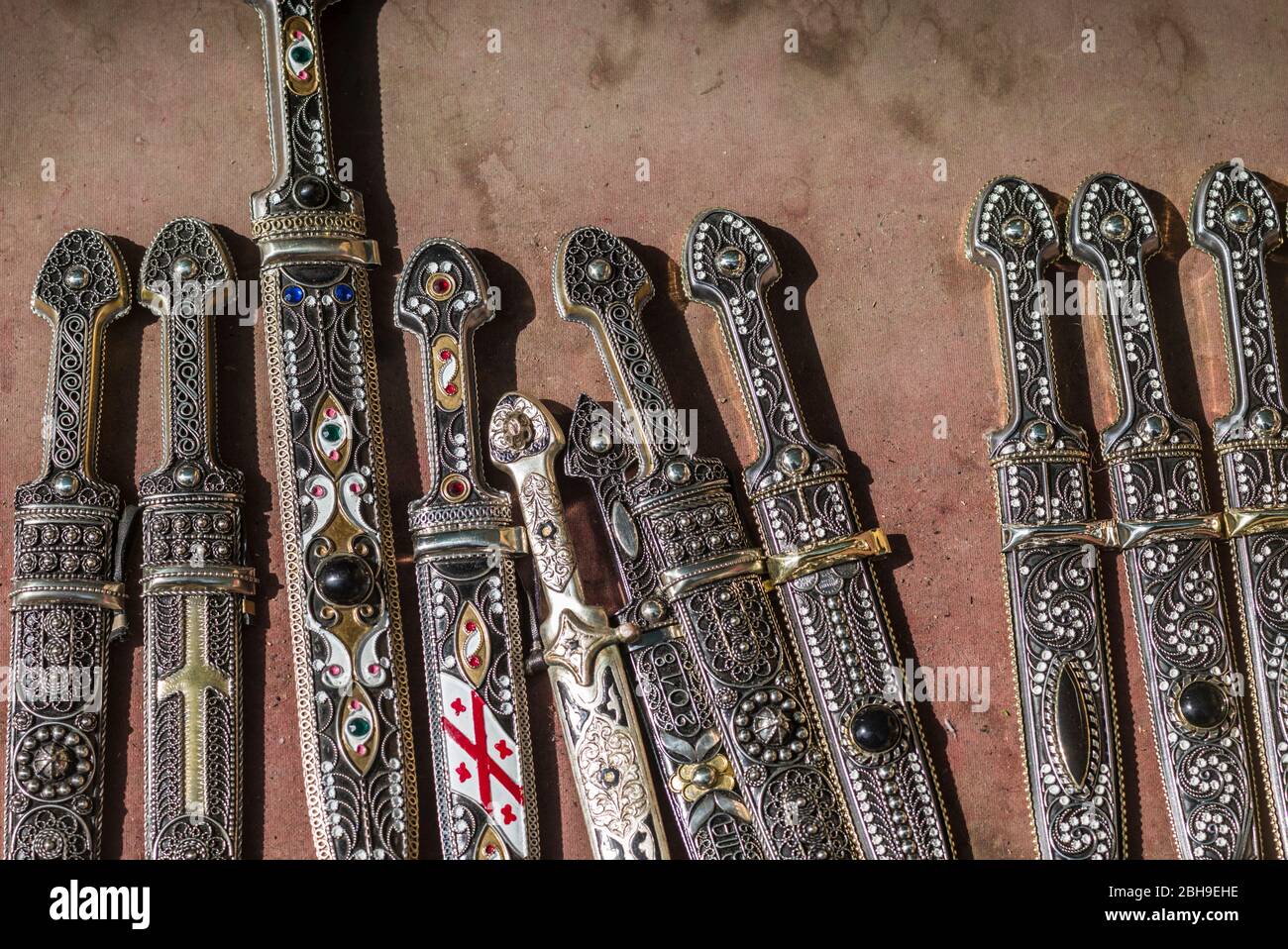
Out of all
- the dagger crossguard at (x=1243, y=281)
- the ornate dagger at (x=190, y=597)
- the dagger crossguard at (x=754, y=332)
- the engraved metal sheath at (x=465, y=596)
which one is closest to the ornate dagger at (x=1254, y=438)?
the dagger crossguard at (x=1243, y=281)

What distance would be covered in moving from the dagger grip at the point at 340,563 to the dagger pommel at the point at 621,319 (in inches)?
15.0

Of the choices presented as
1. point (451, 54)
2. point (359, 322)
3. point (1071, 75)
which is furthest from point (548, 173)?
point (1071, 75)

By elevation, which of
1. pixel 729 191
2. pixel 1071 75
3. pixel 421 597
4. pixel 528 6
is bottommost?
pixel 421 597

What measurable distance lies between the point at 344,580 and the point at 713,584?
639 millimetres

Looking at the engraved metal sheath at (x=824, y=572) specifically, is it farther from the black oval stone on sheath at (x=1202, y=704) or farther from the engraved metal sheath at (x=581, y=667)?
the black oval stone on sheath at (x=1202, y=704)

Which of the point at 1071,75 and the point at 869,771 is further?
the point at 1071,75

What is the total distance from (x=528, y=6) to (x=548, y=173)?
34cm

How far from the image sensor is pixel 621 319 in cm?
221

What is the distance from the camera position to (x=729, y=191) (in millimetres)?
2322

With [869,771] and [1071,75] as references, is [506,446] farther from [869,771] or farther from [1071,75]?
[1071,75]

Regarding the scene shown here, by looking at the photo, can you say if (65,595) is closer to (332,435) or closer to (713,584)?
(332,435)
